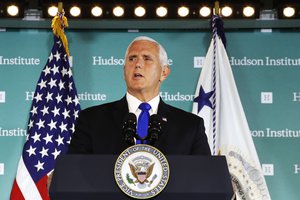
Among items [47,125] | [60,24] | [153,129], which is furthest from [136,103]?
[60,24]

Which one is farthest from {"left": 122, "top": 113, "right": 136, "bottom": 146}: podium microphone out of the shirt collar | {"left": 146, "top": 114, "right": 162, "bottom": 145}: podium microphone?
the shirt collar

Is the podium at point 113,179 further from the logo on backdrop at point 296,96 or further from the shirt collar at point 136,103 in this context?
the logo on backdrop at point 296,96

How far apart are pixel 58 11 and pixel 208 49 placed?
52.4 inches

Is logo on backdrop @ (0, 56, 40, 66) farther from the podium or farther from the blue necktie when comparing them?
the podium

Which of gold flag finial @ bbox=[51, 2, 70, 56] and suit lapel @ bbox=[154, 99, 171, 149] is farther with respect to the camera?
gold flag finial @ bbox=[51, 2, 70, 56]

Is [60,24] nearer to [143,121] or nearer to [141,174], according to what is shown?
[143,121]

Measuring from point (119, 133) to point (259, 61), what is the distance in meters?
3.44

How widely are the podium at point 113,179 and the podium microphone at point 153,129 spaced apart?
0.19 m

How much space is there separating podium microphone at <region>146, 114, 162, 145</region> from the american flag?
2.98 m

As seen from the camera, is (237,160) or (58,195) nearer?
(58,195)

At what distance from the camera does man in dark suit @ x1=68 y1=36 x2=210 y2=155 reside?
2582 mm

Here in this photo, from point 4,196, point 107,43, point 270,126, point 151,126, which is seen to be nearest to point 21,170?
point 4,196

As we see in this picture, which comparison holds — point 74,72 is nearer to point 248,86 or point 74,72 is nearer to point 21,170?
point 21,170

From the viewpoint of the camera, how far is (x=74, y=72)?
5.81 metres
